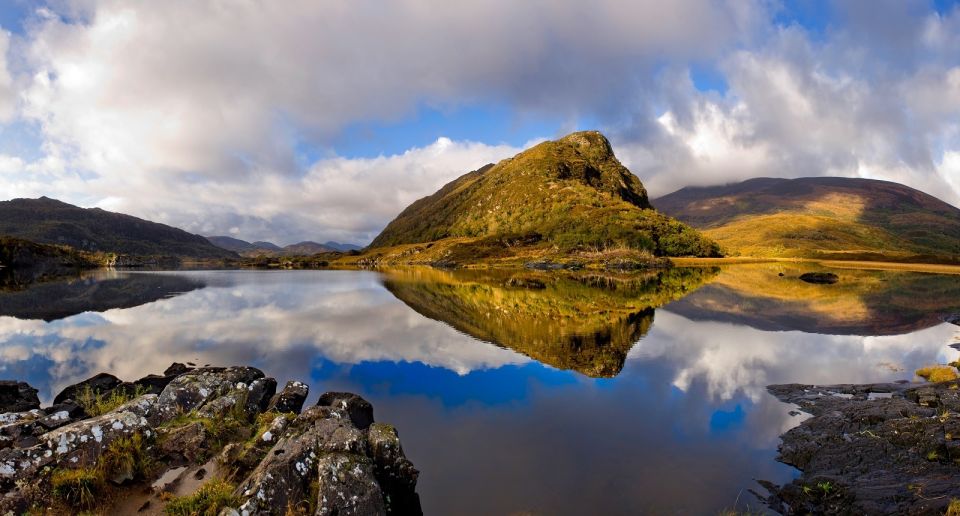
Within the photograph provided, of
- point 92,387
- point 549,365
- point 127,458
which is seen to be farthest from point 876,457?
point 92,387

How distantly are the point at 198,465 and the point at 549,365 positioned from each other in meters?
22.4

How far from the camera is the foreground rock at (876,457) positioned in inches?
504

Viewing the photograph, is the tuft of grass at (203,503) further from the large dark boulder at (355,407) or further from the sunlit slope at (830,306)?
the sunlit slope at (830,306)

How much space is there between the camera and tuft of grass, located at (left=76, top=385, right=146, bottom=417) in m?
17.8

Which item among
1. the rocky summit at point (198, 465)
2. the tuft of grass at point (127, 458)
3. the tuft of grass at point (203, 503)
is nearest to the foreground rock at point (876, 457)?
the rocky summit at point (198, 465)

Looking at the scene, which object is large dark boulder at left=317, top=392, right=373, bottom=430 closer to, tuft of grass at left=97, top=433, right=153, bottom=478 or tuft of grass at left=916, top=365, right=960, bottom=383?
tuft of grass at left=97, top=433, right=153, bottom=478

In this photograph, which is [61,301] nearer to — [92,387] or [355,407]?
[92,387]

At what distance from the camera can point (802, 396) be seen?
24.2 meters

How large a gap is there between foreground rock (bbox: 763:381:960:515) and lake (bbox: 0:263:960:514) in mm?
1114

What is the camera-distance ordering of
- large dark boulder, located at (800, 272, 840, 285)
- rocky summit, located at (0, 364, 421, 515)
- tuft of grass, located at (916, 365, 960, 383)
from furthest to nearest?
large dark boulder, located at (800, 272, 840, 285)
tuft of grass, located at (916, 365, 960, 383)
rocky summit, located at (0, 364, 421, 515)

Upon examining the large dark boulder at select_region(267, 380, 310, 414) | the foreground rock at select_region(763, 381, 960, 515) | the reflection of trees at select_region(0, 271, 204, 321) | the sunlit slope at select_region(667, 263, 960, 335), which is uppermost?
the reflection of trees at select_region(0, 271, 204, 321)

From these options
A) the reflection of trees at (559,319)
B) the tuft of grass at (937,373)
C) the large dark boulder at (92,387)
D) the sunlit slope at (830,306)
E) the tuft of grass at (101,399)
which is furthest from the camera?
the sunlit slope at (830,306)

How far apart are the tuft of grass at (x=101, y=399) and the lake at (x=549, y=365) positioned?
7064mm

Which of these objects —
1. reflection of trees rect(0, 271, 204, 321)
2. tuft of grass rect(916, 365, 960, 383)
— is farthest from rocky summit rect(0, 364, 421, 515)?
reflection of trees rect(0, 271, 204, 321)
